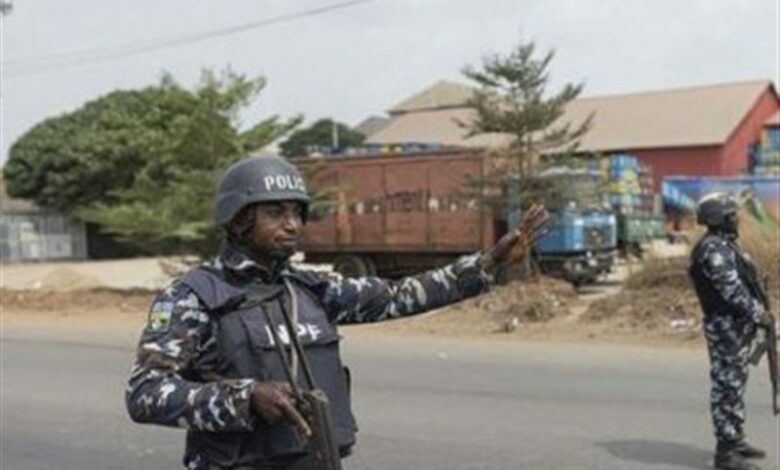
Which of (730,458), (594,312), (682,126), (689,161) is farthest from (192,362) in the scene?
(682,126)

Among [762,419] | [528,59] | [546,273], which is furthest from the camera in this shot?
[546,273]

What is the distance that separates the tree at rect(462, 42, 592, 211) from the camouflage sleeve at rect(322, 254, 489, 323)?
16.0m

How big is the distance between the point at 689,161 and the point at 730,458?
51832 millimetres

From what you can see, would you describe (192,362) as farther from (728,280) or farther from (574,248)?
(574,248)

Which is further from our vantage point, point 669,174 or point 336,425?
point 669,174

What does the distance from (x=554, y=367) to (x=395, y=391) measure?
6.90 feet

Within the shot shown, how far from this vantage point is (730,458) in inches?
279

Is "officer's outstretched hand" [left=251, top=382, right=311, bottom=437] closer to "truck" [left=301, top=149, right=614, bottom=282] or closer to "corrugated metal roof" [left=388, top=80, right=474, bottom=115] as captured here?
"truck" [left=301, top=149, right=614, bottom=282]

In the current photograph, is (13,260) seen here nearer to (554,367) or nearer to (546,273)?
(546,273)

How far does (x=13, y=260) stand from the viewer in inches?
1795

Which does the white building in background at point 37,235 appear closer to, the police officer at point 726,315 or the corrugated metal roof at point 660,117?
the corrugated metal roof at point 660,117

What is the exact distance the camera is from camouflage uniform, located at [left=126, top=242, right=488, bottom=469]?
105 inches

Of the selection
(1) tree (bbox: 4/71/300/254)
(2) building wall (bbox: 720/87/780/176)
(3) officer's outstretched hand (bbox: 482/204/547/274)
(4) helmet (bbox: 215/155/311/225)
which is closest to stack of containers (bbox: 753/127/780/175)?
(2) building wall (bbox: 720/87/780/176)

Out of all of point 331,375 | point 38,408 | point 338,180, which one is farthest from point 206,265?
point 338,180
